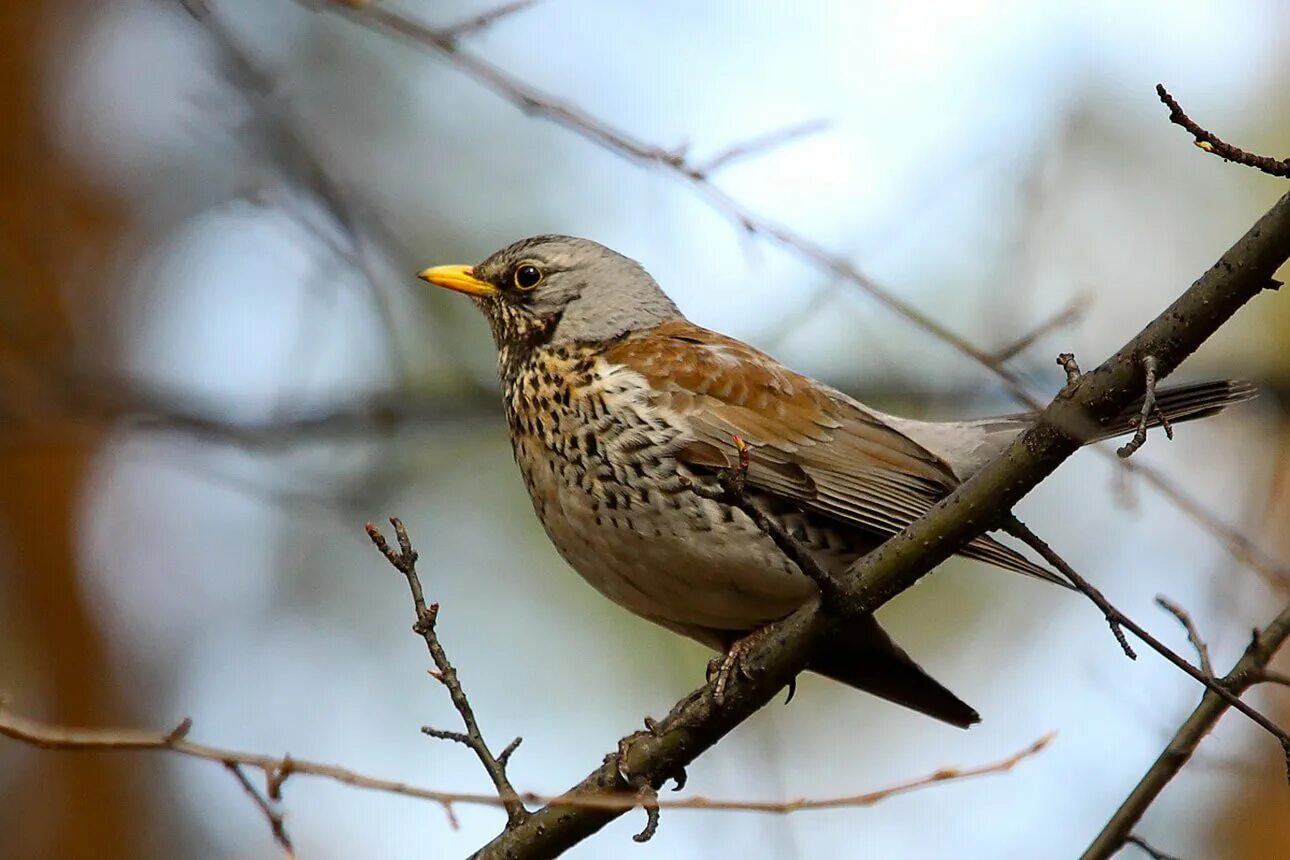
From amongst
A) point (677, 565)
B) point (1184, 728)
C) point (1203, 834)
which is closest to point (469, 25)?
point (677, 565)

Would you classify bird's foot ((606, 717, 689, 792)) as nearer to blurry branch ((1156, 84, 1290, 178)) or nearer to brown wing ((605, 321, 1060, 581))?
brown wing ((605, 321, 1060, 581))

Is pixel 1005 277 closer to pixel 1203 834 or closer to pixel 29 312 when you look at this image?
pixel 1203 834

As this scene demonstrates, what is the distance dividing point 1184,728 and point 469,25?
3080 mm

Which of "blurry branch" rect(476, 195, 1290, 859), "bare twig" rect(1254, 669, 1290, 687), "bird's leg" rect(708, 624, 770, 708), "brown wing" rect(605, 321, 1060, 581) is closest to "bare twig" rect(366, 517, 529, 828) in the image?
"blurry branch" rect(476, 195, 1290, 859)

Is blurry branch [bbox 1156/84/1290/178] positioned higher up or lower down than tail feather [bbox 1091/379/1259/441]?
lower down

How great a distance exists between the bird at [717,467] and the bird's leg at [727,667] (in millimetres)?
332

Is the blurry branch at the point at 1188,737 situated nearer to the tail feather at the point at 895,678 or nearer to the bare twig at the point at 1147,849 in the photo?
the bare twig at the point at 1147,849

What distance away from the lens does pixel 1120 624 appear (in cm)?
373

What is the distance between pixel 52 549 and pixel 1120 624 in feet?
25.5

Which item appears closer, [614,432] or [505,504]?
[614,432]

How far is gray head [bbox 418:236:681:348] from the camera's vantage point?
6156 mm

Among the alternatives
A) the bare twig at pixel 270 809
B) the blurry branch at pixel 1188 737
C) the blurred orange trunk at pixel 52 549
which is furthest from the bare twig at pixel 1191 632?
the blurred orange trunk at pixel 52 549

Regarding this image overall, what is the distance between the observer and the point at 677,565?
201 inches

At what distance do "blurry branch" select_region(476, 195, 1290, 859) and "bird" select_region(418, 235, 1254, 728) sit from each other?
1.55ft
